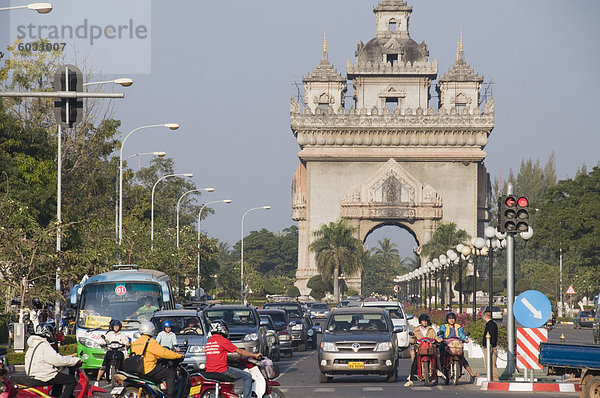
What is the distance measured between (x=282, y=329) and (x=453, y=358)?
13715 mm

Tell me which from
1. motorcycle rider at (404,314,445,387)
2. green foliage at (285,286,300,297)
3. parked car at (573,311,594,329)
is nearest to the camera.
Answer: motorcycle rider at (404,314,445,387)

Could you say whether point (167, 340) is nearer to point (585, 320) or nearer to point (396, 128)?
point (585, 320)

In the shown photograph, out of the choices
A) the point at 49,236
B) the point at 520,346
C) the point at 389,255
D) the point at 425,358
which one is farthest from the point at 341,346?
the point at 389,255

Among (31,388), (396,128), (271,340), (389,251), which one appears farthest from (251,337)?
(389,251)

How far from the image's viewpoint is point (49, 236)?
117ft

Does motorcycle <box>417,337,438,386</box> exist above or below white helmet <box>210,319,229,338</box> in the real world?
below

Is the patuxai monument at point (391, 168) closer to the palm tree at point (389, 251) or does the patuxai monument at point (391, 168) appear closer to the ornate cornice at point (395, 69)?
the ornate cornice at point (395, 69)

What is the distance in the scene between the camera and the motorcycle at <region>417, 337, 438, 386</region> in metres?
25.1

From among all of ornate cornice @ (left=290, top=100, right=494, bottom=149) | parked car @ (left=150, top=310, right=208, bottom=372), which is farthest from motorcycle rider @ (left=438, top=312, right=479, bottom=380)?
ornate cornice @ (left=290, top=100, right=494, bottom=149)

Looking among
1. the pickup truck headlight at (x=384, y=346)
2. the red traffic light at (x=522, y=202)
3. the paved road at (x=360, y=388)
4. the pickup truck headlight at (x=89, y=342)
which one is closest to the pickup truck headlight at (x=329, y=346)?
the paved road at (x=360, y=388)

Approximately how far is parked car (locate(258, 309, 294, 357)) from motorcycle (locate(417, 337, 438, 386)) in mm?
12867

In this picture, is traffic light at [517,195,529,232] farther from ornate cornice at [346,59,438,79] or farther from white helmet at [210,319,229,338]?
ornate cornice at [346,59,438,79]

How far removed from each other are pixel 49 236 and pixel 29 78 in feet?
80.2

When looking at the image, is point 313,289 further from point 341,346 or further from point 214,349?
point 214,349
